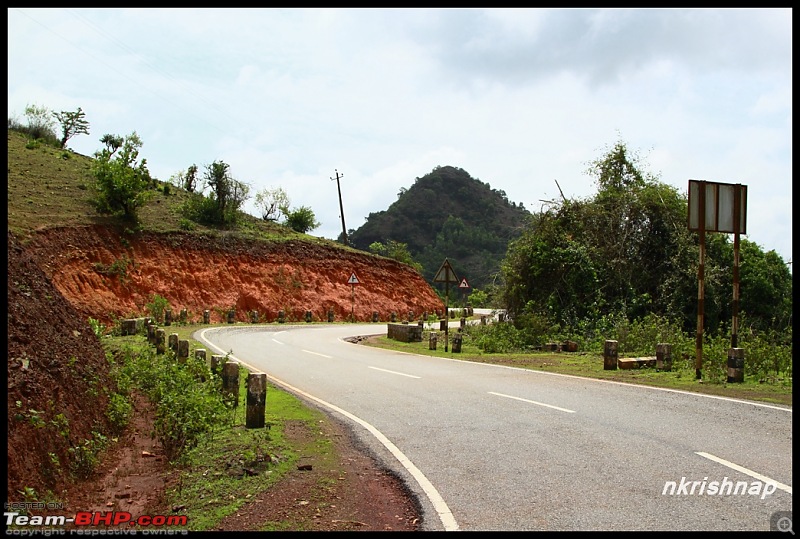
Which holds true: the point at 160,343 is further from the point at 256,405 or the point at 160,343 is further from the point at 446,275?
the point at 256,405

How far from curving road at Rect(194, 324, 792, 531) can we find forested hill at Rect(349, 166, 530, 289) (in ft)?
283

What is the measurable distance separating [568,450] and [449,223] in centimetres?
10892

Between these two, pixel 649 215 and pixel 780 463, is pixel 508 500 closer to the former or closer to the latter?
pixel 780 463

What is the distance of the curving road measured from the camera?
18.2 ft

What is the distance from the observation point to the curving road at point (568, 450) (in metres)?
5.56

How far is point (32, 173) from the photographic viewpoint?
4506 cm

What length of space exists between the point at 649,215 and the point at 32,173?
40701 mm

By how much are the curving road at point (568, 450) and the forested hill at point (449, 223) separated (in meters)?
86.4

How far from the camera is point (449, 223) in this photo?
116m

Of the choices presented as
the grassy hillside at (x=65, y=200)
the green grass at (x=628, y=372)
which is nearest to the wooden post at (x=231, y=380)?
the green grass at (x=628, y=372)

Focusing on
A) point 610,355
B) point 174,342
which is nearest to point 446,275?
point 610,355

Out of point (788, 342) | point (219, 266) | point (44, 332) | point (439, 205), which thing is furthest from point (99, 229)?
point (439, 205)

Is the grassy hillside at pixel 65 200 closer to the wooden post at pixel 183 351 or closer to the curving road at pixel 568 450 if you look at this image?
the wooden post at pixel 183 351

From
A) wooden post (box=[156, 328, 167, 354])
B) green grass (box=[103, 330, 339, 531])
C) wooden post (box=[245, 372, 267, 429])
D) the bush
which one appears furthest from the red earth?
the bush
